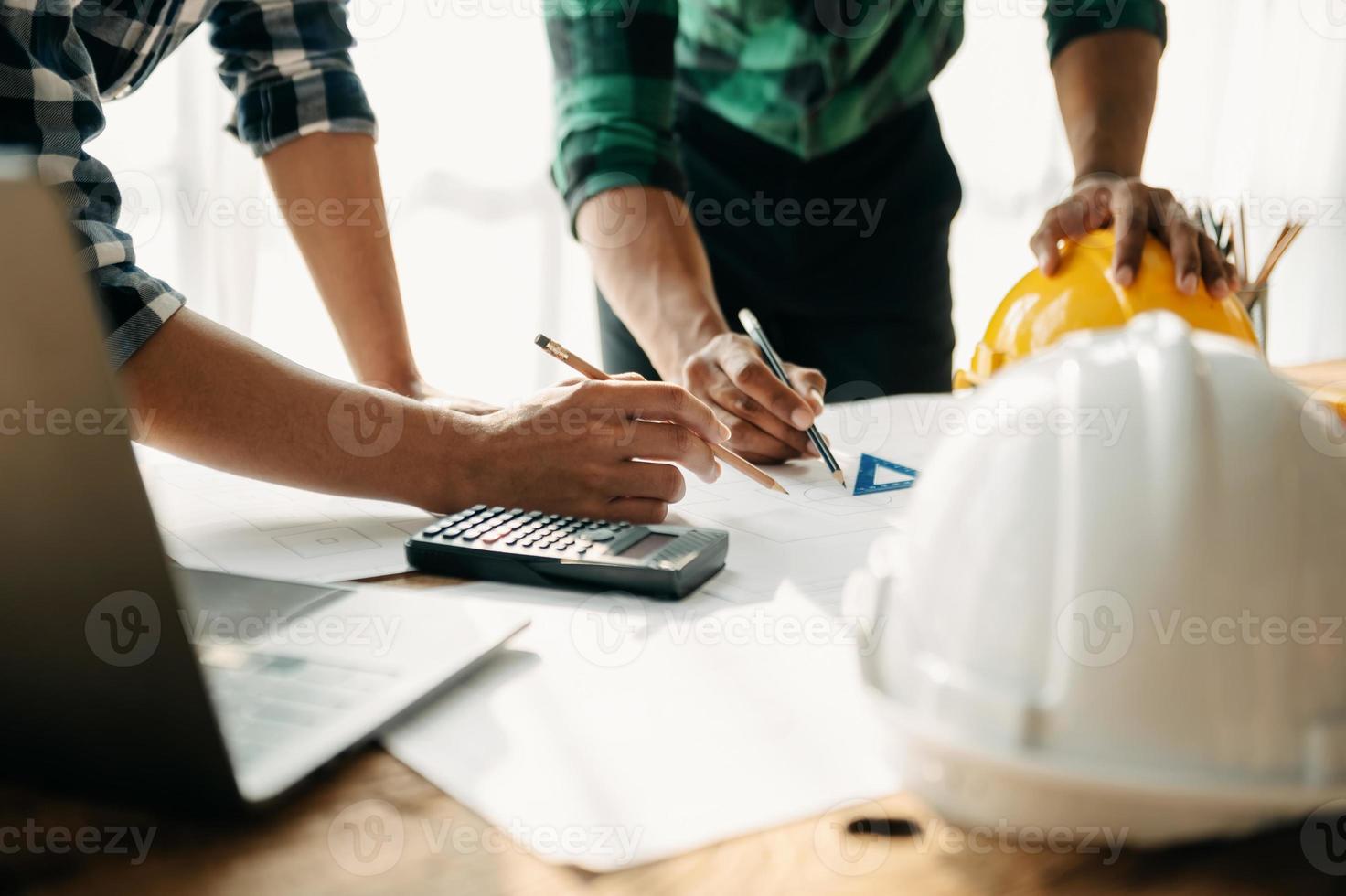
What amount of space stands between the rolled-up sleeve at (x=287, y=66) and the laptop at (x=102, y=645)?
0.71m

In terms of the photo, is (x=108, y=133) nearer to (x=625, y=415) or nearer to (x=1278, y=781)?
(x=625, y=415)

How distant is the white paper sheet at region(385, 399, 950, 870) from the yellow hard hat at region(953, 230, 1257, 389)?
0.26m

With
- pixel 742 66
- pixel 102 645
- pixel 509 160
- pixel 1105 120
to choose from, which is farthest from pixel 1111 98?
pixel 509 160

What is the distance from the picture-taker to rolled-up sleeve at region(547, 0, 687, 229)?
1.06 meters

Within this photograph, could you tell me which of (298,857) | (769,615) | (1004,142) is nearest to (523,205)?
(1004,142)

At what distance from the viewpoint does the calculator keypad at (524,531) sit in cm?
58

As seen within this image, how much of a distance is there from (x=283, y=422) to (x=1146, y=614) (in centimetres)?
55

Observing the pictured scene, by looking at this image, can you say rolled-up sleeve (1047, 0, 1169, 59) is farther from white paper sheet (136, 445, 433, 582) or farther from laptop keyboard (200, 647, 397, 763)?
laptop keyboard (200, 647, 397, 763)

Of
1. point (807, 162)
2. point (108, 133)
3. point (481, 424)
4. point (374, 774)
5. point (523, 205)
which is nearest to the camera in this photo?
point (374, 774)

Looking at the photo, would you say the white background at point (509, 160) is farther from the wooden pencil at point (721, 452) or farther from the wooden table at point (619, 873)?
the wooden table at point (619, 873)

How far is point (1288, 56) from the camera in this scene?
3.10 m

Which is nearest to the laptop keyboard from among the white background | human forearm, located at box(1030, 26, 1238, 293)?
human forearm, located at box(1030, 26, 1238, 293)

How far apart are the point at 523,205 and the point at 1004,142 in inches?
54.7

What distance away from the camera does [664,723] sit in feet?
1.32
